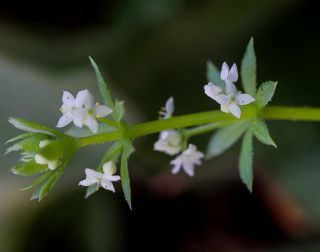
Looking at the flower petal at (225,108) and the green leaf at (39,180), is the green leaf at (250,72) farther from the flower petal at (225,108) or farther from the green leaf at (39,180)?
the green leaf at (39,180)

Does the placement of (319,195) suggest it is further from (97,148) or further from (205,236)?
(97,148)

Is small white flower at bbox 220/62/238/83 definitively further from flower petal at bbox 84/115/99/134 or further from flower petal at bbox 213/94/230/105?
flower petal at bbox 84/115/99/134

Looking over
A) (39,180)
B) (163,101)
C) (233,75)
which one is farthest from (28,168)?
(163,101)

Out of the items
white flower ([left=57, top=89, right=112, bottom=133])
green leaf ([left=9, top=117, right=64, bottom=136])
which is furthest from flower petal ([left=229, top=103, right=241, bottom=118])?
green leaf ([left=9, top=117, right=64, bottom=136])

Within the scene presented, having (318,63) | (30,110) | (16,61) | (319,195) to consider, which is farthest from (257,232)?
(16,61)

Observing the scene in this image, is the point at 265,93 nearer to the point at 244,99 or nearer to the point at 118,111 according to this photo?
the point at 244,99

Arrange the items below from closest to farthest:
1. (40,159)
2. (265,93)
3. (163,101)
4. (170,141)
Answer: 1. (40,159)
2. (265,93)
3. (170,141)
4. (163,101)
